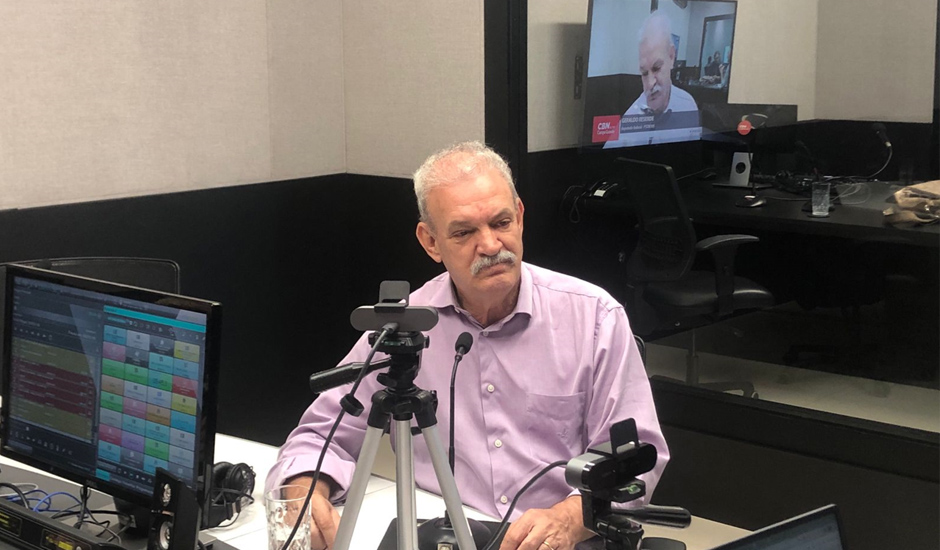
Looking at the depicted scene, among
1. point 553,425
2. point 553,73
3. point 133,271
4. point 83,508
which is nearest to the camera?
point 83,508

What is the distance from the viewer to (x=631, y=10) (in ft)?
11.8

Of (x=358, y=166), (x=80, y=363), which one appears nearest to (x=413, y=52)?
(x=358, y=166)

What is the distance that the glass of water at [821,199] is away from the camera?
3.31 m

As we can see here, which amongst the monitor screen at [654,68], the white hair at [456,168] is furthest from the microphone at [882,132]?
the white hair at [456,168]

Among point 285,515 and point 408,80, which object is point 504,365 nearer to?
point 285,515

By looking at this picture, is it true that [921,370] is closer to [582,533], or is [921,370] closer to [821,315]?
[821,315]

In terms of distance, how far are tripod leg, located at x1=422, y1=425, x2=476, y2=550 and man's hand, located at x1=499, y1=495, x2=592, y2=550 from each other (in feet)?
0.81

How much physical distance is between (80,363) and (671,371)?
253cm

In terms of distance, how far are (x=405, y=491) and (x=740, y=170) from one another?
247 cm

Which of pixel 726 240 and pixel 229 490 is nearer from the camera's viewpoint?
pixel 229 490

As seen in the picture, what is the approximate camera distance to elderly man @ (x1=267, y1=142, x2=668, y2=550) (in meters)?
1.96

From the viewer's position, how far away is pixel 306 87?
413 cm

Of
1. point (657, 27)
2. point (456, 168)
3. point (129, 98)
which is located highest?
point (657, 27)

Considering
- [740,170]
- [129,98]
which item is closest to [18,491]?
[129,98]
